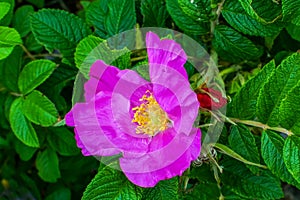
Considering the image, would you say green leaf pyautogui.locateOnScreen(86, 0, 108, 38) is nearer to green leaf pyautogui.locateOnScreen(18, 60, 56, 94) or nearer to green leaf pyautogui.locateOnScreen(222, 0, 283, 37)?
green leaf pyautogui.locateOnScreen(18, 60, 56, 94)

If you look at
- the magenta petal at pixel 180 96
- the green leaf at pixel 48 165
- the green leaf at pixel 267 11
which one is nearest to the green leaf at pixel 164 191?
the magenta petal at pixel 180 96

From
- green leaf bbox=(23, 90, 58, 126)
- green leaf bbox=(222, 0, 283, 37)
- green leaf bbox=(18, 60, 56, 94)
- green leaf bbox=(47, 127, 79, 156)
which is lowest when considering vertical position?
green leaf bbox=(47, 127, 79, 156)

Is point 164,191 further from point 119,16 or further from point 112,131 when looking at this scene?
point 119,16

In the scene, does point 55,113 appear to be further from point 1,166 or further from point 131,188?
point 1,166

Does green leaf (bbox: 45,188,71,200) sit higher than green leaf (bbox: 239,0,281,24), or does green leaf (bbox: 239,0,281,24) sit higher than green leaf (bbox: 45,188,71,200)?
green leaf (bbox: 239,0,281,24)

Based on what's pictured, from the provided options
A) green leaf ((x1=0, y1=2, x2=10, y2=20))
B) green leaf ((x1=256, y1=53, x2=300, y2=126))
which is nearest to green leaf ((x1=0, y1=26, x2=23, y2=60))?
green leaf ((x1=0, y1=2, x2=10, y2=20))
